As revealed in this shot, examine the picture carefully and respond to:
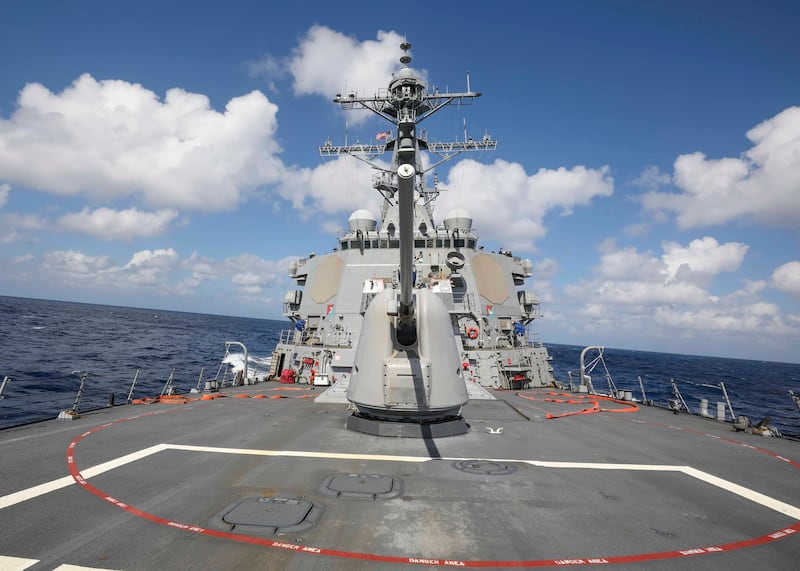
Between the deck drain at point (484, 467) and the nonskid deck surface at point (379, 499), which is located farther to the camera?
the deck drain at point (484, 467)

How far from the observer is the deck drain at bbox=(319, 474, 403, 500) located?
4285 millimetres

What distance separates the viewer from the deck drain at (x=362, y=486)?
14.1 ft

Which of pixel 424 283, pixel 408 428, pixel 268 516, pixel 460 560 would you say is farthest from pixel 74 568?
pixel 424 283

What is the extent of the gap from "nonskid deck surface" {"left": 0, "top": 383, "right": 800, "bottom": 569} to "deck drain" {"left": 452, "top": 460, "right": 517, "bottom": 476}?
44 mm

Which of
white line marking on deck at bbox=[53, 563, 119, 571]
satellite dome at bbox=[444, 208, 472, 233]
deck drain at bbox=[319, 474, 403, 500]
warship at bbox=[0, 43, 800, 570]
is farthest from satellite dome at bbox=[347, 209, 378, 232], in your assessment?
white line marking on deck at bbox=[53, 563, 119, 571]

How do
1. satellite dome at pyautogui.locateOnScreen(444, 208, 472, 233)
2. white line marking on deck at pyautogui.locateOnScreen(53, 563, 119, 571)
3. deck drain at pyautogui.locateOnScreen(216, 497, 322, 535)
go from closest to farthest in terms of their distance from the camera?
white line marking on deck at pyautogui.locateOnScreen(53, 563, 119, 571), deck drain at pyautogui.locateOnScreen(216, 497, 322, 535), satellite dome at pyautogui.locateOnScreen(444, 208, 472, 233)

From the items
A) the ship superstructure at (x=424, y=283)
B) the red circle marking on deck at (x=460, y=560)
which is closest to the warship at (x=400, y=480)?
the red circle marking on deck at (x=460, y=560)

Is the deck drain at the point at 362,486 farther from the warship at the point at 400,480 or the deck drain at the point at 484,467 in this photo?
the deck drain at the point at 484,467

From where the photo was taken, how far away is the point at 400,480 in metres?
4.82

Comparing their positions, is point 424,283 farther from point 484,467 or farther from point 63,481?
point 63,481

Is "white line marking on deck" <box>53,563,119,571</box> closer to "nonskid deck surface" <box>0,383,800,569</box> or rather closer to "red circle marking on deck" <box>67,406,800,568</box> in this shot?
"nonskid deck surface" <box>0,383,800,569</box>

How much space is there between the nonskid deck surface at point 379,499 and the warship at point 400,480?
2cm

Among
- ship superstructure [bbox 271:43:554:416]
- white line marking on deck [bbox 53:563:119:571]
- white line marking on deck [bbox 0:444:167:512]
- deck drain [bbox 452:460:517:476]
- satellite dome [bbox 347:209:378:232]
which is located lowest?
white line marking on deck [bbox 0:444:167:512]

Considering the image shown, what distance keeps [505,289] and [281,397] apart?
10.9m
